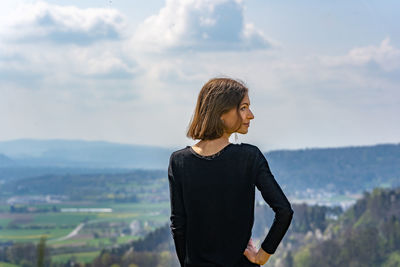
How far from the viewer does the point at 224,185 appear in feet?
6.70

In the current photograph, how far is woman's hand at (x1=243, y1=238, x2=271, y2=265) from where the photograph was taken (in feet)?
6.78

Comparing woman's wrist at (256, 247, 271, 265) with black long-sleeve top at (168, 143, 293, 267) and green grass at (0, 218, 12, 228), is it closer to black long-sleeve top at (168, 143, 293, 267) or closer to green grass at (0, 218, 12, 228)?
black long-sleeve top at (168, 143, 293, 267)

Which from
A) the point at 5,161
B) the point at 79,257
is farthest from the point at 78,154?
the point at 79,257

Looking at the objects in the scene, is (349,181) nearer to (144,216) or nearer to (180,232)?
(144,216)

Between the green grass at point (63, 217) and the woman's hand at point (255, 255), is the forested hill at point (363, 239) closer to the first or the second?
the green grass at point (63, 217)

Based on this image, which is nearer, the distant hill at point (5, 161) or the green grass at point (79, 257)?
the green grass at point (79, 257)

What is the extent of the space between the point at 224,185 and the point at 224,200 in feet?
0.14

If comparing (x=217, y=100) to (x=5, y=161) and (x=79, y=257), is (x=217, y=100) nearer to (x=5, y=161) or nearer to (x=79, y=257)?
(x=79, y=257)

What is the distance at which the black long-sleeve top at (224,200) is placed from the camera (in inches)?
79.7

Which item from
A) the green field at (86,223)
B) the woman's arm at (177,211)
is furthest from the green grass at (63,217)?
the woman's arm at (177,211)

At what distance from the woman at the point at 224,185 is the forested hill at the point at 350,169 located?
198 ft

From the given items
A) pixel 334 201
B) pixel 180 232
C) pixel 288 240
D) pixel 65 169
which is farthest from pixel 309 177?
pixel 180 232

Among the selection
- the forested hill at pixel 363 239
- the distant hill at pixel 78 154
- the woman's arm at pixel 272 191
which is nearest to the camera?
the woman's arm at pixel 272 191

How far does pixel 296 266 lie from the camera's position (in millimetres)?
51500
